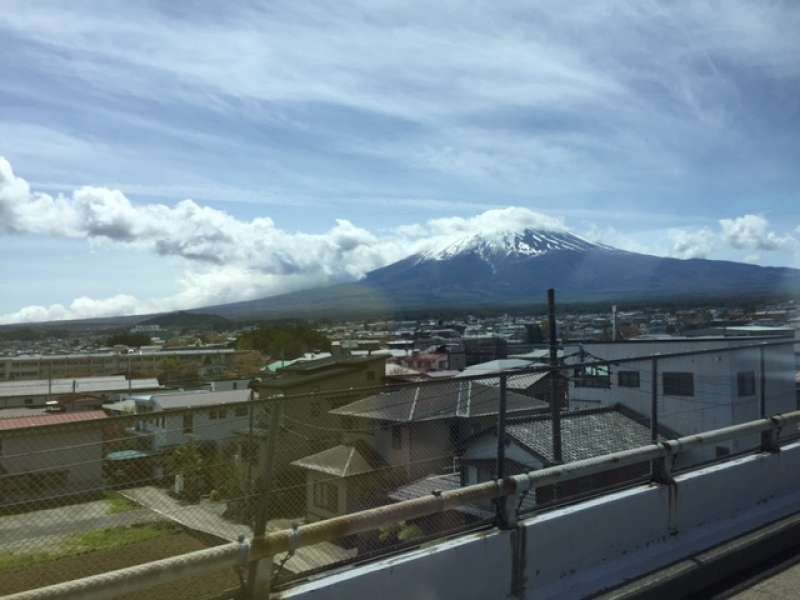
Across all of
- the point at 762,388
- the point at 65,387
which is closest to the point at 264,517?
the point at 762,388

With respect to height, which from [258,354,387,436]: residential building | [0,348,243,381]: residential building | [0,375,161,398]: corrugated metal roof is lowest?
[0,348,243,381]: residential building

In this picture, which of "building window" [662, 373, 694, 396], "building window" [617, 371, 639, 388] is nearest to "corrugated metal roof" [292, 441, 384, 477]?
"building window" [662, 373, 694, 396]

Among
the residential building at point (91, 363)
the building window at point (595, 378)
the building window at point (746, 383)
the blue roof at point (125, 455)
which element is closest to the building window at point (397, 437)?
the blue roof at point (125, 455)

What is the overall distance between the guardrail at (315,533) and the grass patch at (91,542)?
1.42 feet

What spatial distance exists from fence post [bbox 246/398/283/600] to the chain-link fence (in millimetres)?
12

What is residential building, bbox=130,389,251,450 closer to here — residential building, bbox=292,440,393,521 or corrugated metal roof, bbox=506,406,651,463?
residential building, bbox=292,440,393,521

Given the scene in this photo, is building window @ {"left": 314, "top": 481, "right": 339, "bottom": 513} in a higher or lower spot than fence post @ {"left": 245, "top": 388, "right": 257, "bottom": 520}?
lower

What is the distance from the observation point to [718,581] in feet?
16.2

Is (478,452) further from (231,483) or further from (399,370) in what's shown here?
(399,370)

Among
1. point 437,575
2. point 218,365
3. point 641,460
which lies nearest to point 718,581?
point 641,460

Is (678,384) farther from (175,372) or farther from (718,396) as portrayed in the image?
(175,372)

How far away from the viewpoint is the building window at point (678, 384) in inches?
357

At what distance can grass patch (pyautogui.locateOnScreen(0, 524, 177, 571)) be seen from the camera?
141 inches

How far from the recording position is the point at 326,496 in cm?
438
